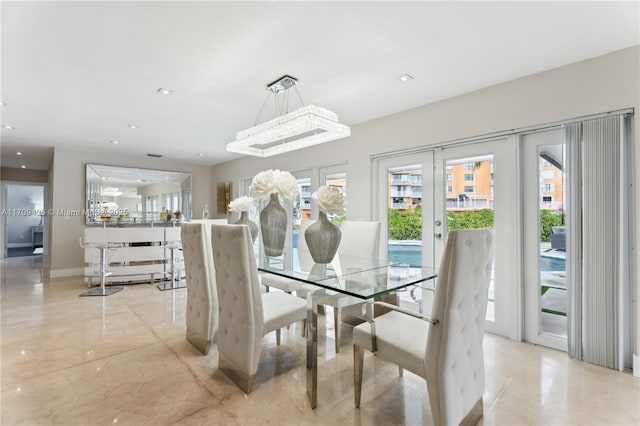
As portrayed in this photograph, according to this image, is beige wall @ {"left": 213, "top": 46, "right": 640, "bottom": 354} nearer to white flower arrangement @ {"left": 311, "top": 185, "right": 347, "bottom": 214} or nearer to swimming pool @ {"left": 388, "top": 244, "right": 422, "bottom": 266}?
swimming pool @ {"left": 388, "top": 244, "right": 422, "bottom": 266}

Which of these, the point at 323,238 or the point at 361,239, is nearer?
the point at 323,238

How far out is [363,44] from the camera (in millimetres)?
2178

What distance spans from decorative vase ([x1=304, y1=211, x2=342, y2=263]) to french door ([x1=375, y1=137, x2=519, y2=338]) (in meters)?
1.12

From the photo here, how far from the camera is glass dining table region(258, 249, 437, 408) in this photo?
173 centimetres

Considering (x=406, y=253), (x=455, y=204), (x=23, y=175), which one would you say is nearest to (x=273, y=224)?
(x=406, y=253)

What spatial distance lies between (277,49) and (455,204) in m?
2.33

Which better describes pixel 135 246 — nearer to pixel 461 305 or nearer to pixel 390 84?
pixel 390 84

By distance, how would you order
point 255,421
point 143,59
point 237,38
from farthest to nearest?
point 143,59 < point 237,38 < point 255,421

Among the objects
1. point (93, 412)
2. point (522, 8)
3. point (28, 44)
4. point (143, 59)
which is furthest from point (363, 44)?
point (93, 412)

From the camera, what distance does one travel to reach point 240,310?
74.5 inches

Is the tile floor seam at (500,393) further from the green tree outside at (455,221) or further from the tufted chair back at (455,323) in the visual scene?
the green tree outside at (455,221)

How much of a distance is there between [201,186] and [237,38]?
564 cm

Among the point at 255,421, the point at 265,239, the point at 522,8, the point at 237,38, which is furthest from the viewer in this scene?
the point at 265,239

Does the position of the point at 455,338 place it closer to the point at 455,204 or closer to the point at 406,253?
the point at 455,204
